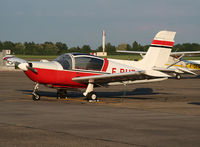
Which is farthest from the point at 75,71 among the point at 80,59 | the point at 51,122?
the point at 51,122

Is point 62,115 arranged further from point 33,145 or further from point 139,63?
point 139,63

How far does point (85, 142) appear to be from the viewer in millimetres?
7355

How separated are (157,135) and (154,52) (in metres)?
9.60

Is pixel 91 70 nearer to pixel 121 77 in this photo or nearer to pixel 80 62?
pixel 80 62

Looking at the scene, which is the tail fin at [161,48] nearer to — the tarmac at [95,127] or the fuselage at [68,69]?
the fuselage at [68,69]

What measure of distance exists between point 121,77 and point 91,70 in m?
1.46

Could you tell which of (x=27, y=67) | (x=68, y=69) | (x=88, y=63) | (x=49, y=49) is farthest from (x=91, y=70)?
(x=49, y=49)

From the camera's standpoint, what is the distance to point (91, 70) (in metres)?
16.4

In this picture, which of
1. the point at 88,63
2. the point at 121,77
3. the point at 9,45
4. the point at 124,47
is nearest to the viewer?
the point at 121,77

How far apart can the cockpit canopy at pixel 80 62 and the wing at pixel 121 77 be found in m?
0.64

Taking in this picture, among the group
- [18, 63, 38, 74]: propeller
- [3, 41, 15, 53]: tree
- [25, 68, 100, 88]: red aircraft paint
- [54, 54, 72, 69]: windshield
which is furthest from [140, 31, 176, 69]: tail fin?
[3, 41, 15, 53]: tree

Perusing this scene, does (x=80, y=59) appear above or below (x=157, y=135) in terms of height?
above

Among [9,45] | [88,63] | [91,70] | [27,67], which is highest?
[9,45]

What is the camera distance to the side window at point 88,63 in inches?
637
